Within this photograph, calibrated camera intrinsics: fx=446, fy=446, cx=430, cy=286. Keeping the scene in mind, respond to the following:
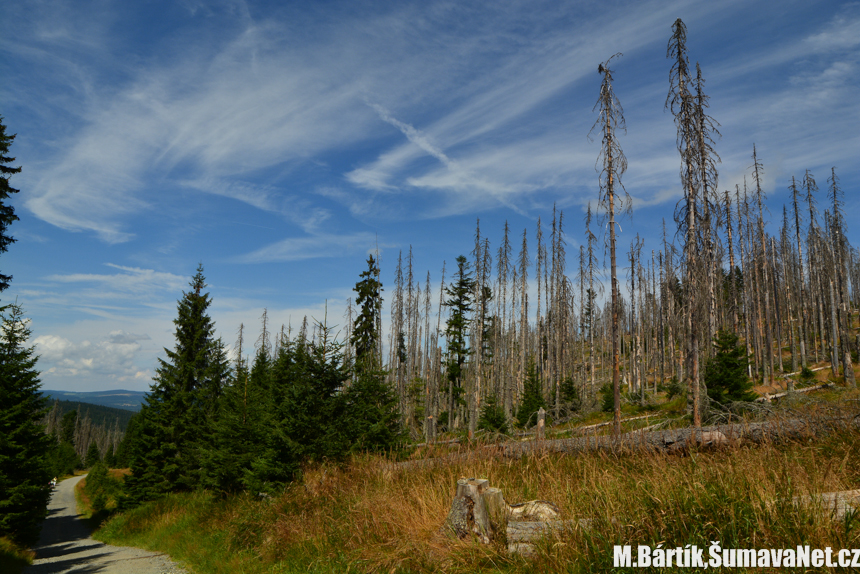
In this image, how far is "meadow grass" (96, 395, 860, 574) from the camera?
13.0ft

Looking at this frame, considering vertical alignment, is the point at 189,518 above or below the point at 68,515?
above

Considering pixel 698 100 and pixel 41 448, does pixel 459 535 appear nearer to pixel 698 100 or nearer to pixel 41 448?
pixel 698 100

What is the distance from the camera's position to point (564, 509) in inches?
196

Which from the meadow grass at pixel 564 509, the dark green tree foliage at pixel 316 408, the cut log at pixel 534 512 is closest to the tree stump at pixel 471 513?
the meadow grass at pixel 564 509

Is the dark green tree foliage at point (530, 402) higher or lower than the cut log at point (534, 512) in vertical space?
lower

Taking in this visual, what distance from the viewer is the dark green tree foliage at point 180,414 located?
24.8 m

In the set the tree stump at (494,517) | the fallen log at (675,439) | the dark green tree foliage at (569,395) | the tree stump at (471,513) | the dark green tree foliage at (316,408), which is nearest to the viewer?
the tree stump at (494,517)

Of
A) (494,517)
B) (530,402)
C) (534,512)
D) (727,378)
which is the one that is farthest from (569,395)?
(534,512)

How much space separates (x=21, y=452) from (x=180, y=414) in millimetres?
7652

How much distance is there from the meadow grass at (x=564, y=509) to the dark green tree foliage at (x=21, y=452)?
12890mm

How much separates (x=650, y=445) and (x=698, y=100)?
14594 millimetres

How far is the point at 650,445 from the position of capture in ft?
22.6

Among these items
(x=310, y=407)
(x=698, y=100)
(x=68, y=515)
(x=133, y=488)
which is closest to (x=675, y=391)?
(x=698, y=100)

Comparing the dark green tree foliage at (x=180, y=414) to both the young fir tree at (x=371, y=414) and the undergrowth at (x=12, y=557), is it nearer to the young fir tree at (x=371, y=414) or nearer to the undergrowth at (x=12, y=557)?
the undergrowth at (x=12, y=557)
